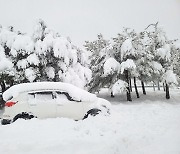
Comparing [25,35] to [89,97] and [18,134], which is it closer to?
[89,97]

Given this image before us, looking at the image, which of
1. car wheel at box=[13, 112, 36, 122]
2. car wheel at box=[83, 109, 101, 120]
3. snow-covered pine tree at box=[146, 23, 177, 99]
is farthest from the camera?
snow-covered pine tree at box=[146, 23, 177, 99]

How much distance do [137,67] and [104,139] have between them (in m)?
14.9

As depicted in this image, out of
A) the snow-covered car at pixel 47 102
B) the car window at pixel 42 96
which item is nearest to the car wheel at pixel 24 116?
the snow-covered car at pixel 47 102

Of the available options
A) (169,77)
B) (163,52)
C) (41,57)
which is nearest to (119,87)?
(169,77)

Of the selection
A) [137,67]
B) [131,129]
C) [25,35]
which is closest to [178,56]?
[137,67]

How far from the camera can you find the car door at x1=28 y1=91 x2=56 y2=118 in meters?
7.55

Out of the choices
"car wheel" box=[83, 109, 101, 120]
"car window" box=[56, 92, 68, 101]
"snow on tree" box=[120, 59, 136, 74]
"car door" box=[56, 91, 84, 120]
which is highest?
"snow on tree" box=[120, 59, 136, 74]

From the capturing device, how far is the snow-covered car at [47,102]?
7457 millimetres

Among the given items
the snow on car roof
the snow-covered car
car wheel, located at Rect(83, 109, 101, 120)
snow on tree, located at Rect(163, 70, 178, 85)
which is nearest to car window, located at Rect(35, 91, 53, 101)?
the snow-covered car

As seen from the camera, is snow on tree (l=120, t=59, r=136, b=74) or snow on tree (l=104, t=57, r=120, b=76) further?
snow on tree (l=104, t=57, r=120, b=76)

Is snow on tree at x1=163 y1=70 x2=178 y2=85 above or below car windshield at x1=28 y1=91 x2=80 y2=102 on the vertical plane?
above

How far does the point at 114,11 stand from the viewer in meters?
8.05

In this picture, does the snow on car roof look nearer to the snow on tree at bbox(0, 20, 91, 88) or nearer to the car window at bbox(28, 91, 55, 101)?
the car window at bbox(28, 91, 55, 101)

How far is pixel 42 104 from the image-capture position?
7.66 m
